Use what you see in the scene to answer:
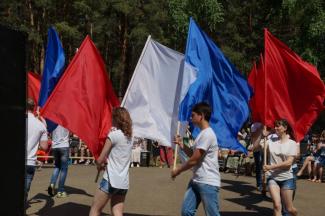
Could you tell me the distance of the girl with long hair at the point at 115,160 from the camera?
6.46 metres

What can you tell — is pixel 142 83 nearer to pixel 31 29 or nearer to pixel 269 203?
pixel 269 203

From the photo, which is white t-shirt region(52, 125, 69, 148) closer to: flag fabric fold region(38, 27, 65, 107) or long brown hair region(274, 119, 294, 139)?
flag fabric fold region(38, 27, 65, 107)

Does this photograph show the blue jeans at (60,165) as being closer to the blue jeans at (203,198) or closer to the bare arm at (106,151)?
the bare arm at (106,151)

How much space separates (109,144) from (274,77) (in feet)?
11.6

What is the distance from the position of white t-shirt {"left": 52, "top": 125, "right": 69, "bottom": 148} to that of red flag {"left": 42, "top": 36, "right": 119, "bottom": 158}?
214cm

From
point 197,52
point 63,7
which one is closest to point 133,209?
point 197,52

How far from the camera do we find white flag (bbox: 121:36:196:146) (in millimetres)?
8180

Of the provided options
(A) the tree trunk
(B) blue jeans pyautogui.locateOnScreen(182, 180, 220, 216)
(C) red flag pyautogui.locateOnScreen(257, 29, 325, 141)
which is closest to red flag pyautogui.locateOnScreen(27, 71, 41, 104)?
(C) red flag pyautogui.locateOnScreen(257, 29, 325, 141)

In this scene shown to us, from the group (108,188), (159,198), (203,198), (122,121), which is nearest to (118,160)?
(108,188)

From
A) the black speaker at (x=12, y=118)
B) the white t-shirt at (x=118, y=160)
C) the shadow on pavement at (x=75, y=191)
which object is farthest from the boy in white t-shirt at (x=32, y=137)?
the black speaker at (x=12, y=118)

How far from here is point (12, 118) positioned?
8.26 ft

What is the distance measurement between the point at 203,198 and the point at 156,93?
8.99 feet

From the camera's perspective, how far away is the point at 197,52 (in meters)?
8.08

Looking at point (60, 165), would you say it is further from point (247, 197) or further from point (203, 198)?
point (203, 198)
